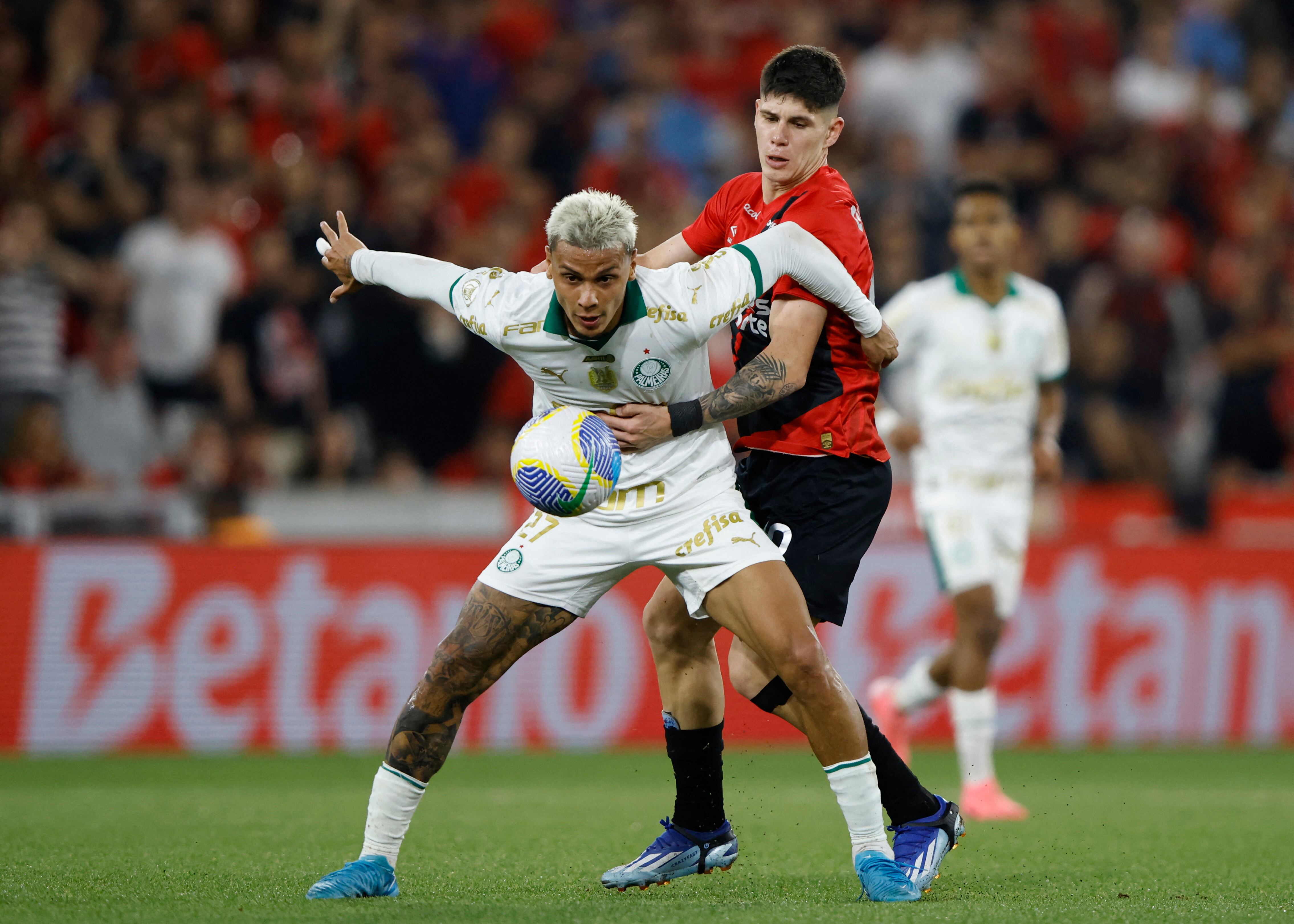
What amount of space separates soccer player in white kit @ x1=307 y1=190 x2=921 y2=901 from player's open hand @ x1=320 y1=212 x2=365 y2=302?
111 mm

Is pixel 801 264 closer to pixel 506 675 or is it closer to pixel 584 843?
pixel 584 843

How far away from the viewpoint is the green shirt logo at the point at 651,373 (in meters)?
5.02

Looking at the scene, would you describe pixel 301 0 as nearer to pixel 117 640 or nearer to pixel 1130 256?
pixel 117 640

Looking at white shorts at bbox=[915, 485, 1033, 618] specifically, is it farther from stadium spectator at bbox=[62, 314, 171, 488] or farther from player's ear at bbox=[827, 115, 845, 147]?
stadium spectator at bbox=[62, 314, 171, 488]

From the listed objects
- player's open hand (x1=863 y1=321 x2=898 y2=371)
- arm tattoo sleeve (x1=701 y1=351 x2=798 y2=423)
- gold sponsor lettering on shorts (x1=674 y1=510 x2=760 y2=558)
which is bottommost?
gold sponsor lettering on shorts (x1=674 y1=510 x2=760 y2=558)

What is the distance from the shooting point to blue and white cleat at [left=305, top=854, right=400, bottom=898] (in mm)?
4953

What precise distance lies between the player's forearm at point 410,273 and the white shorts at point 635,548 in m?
0.83

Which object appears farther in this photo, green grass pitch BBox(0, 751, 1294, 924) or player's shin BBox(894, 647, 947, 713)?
player's shin BBox(894, 647, 947, 713)

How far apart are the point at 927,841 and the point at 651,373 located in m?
1.85

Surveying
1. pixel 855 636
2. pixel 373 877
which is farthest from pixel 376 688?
pixel 373 877

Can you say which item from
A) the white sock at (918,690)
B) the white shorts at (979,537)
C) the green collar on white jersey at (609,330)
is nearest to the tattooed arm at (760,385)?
the green collar on white jersey at (609,330)

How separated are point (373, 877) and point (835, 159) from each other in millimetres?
10643

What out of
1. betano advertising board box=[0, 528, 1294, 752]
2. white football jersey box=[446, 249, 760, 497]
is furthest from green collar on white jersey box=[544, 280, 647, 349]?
betano advertising board box=[0, 528, 1294, 752]

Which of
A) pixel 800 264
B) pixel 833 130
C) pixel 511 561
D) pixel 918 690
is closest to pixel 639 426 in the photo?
pixel 511 561
